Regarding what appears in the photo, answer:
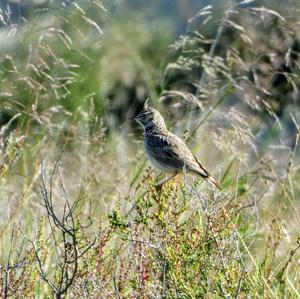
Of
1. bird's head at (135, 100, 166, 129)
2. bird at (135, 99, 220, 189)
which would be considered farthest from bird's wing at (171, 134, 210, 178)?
bird's head at (135, 100, 166, 129)

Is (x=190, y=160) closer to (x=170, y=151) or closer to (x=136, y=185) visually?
(x=170, y=151)

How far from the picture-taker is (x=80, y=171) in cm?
720

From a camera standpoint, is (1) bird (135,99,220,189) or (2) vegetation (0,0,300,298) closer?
(2) vegetation (0,0,300,298)

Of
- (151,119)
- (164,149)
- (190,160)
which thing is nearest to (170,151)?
(164,149)

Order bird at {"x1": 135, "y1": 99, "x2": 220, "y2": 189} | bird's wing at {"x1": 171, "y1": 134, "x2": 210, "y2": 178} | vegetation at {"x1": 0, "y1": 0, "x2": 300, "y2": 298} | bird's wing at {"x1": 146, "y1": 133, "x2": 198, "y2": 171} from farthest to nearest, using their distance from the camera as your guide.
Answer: bird's wing at {"x1": 146, "y1": 133, "x2": 198, "y2": 171}, bird at {"x1": 135, "y1": 99, "x2": 220, "y2": 189}, bird's wing at {"x1": 171, "y1": 134, "x2": 210, "y2": 178}, vegetation at {"x1": 0, "y1": 0, "x2": 300, "y2": 298}

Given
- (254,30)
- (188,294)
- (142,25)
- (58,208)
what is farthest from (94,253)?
(142,25)

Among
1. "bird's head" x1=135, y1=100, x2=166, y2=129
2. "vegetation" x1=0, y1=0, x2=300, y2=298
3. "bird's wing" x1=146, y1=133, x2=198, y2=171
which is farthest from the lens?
"bird's head" x1=135, y1=100, x2=166, y2=129

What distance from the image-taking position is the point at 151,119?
278 inches

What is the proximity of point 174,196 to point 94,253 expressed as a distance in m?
0.42

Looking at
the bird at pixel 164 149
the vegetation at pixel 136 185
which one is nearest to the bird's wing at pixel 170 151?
the bird at pixel 164 149

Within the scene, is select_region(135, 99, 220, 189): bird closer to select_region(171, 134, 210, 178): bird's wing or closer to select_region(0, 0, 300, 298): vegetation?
select_region(171, 134, 210, 178): bird's wing

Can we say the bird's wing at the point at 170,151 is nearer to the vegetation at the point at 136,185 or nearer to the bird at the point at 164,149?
the bird at the point at 164,149

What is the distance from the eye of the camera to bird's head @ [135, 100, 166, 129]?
6985mm

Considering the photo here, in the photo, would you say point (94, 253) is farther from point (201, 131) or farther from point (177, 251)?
point (201, 131)
